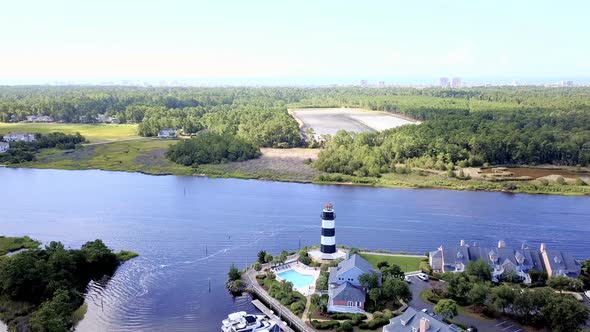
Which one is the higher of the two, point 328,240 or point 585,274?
point 328,240

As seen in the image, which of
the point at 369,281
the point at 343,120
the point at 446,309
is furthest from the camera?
the point at 343,120

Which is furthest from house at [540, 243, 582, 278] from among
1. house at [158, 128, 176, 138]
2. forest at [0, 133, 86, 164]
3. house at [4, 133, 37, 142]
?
house at [4, 133, 37, 142]

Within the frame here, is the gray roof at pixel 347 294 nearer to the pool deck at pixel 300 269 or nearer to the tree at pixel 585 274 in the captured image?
the pool deck at pixel 300 269

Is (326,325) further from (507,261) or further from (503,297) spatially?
(507,261)

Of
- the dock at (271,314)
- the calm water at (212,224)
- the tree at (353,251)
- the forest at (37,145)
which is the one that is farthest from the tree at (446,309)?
the forest at (37,145)

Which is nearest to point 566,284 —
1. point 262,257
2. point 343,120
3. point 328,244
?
point 328,244

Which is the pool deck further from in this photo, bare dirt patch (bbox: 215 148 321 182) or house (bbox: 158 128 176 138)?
house (bbox: 158 128 176 138)
